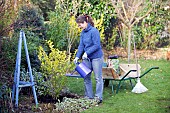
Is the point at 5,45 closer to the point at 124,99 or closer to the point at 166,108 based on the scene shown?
the point at 124,99

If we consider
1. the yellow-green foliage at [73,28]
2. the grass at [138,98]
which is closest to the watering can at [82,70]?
the grass at [138,98]

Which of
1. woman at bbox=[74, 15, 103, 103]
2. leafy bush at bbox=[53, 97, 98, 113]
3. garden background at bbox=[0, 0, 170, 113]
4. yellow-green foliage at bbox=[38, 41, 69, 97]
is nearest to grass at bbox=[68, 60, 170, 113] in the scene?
garden background at bbox=[0, 0, 170, 113]

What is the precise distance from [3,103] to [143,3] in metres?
9.00

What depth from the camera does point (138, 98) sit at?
6.79 m

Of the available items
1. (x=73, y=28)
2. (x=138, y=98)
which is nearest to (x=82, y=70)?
(x=138, y=98)

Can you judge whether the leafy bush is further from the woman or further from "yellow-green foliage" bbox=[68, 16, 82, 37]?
"yellow-green foliage" bbox=[68, 16, 82, 37]

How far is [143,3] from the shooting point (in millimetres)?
13359

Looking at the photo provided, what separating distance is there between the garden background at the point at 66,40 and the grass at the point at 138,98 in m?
0.02

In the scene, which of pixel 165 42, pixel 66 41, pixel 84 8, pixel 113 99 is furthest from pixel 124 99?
pixel 165 42

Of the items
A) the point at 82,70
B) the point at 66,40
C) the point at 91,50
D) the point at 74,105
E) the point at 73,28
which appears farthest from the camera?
the point at 66,40

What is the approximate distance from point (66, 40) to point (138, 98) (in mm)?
4886

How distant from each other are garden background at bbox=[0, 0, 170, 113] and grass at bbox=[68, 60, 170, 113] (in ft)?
0.06

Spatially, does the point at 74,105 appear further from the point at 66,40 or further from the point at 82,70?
the point at 66,40

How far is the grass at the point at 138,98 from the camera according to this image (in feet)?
19.6
